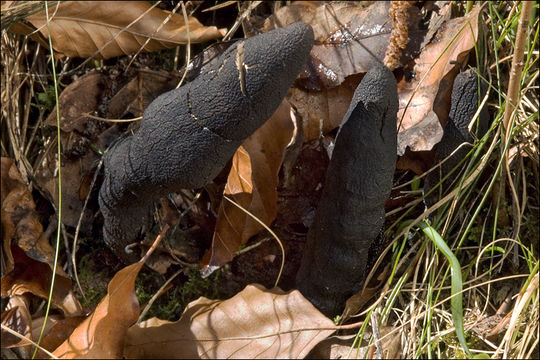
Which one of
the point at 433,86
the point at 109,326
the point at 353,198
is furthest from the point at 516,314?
the point at 109,326

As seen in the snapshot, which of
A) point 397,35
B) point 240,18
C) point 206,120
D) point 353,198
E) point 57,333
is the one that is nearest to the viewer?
point 206,120

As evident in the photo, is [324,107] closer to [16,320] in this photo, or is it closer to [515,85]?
[515,85]

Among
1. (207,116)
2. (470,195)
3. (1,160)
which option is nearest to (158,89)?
(1,160)

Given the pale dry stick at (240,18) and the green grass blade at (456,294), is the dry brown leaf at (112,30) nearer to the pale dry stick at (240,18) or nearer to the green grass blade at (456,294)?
the pale dry stick at (240,18)

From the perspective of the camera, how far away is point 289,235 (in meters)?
1.91

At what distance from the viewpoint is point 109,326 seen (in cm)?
158

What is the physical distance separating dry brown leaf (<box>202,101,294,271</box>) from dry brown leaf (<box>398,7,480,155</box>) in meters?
0.32

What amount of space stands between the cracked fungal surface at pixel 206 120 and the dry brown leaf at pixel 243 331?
1.03 ft

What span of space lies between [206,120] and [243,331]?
0.52 m

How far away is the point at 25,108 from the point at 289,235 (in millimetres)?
939

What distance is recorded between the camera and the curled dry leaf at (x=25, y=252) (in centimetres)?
187

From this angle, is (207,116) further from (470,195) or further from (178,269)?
(470,195)

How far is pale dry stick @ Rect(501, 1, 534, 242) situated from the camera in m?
1.45

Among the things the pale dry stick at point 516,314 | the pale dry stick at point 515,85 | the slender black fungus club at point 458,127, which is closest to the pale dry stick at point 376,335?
the pale dry stick at point 516,314
